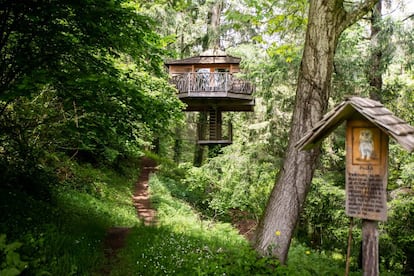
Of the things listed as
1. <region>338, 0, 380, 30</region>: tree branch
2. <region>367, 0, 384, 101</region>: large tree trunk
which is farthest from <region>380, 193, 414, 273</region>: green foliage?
<region>338, 0, 380, 30</region>: tree branch

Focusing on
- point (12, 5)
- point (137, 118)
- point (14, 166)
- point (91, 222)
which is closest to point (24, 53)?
point (12, 5)

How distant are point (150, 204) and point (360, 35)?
1050 centimetres

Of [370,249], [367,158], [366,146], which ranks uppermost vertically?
[366,146]

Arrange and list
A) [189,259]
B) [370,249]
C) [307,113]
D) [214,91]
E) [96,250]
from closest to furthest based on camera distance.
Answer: [370,249], [189,259], [307,113], [96,250], [214,91]

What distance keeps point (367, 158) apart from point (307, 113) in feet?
8.08

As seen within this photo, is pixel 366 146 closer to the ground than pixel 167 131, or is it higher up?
closer to the ground

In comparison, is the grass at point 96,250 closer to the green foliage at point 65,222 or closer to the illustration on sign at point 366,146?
the green foliage at point 65,222

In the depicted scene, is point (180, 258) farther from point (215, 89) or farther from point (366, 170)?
point (215, 89)

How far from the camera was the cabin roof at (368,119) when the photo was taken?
9.80 ft

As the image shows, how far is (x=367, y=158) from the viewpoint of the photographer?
341 centimetres

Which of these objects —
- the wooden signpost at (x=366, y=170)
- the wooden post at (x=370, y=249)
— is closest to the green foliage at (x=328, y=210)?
the wooden post at (x=370, y=249)

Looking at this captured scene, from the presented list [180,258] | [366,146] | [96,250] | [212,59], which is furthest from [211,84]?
[366,146]

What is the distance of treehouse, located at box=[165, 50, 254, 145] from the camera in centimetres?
1703

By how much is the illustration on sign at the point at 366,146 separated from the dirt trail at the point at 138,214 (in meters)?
4.40
